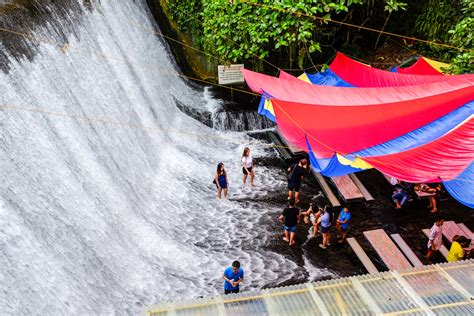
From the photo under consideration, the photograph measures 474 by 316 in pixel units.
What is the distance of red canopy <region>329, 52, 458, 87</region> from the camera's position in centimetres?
1176

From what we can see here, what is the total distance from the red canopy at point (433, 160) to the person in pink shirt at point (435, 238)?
1.71m

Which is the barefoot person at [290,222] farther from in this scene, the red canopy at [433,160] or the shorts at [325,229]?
the red canopy at [433,160]

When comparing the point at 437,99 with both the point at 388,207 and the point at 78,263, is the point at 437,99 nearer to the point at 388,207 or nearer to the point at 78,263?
the point at 388,207

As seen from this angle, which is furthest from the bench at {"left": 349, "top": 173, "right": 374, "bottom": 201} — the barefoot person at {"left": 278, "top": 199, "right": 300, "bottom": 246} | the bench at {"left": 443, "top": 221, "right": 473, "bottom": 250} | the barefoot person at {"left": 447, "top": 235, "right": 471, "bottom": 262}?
the barefoot person at {"left": 447, "top": 235, "right": 471, "bottom": 262}

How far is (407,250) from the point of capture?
9.48m

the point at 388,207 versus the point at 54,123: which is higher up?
the point at 54,123

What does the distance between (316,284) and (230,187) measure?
245 inches

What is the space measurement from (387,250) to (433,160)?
8.27 feet

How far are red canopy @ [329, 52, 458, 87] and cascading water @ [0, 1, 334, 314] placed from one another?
129 inches

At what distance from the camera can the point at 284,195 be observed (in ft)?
37.7

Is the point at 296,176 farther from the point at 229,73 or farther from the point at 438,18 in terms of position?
the point at 438,18

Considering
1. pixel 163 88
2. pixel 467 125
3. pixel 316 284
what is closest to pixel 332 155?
pixel 467 125

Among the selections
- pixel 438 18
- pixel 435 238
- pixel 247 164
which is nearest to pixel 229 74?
pixel 247 164

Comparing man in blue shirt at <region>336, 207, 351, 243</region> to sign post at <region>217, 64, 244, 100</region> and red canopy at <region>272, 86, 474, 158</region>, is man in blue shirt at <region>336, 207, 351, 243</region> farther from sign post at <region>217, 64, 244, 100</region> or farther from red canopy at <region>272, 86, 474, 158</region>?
sign post at <region>217, 64, 244, 100</region>
